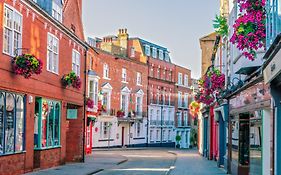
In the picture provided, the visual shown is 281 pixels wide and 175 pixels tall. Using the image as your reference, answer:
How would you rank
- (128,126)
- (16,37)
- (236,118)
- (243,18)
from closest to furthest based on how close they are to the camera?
(243,18) < (236,118) < (16,37) < (128,126)

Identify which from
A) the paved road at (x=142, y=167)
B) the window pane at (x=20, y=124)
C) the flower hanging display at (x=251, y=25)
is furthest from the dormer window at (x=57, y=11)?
the flower hanging display at (x=251, y=25)

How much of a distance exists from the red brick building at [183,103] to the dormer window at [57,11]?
52832mm

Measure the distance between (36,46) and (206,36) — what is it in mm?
29261

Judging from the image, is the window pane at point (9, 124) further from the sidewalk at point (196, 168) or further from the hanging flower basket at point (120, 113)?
the hanging flower basket at point (120, 113)

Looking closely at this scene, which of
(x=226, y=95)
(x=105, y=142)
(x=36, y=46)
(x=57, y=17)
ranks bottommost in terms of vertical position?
(x=105, y=142)

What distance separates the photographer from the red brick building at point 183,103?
78312 mm

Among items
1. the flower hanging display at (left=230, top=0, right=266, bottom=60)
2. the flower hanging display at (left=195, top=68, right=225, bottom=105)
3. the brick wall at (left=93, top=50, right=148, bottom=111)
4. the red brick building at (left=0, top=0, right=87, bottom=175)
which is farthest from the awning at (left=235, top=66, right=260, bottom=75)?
the brick wall at (left=93, top=50, right=148, bottom=111)

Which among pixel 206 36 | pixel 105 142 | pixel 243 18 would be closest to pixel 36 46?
pixel 243 18

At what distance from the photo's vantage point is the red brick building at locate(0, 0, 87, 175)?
1806 centimetres

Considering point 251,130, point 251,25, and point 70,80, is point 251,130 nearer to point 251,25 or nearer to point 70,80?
point 251,25

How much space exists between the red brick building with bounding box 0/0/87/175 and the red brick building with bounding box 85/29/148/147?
19227mm

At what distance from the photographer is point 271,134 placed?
10.3 m

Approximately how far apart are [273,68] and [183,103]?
7299cm

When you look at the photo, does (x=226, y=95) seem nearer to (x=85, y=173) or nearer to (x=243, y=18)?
(x=85, y=173)
